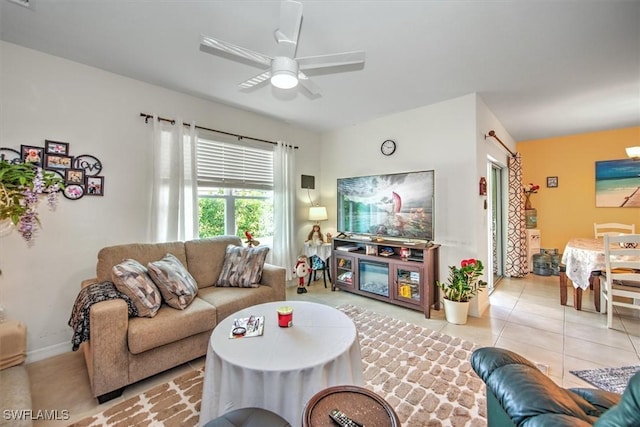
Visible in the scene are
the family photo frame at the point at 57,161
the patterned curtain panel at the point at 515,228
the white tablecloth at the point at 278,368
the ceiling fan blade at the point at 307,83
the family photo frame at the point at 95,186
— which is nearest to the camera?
the white tablecloth at the point at 278,368

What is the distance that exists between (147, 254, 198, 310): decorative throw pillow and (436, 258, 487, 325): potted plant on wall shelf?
259cm

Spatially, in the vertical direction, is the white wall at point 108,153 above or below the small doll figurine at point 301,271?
above

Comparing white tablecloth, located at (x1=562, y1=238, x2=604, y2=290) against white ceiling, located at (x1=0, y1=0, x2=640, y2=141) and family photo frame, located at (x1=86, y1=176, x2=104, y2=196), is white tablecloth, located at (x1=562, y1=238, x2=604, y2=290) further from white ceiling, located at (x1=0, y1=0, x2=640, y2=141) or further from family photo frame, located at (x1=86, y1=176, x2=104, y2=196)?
family photo frame, located at (x1=86, y1=176, x2=104, y2=196)

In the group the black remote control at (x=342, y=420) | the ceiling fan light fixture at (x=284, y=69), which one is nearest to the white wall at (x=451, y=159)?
the ceiling fan light fixture at (x=284, y=69)

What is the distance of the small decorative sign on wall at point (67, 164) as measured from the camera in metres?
2.13

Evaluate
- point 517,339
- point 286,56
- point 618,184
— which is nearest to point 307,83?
point 286,56

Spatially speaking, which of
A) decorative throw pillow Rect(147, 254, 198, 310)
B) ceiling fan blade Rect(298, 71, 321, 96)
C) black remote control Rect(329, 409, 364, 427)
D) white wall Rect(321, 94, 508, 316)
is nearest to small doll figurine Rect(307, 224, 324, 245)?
white wall Rect(321, 94, 508, 316)

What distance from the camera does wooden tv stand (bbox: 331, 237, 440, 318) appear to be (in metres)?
3.00

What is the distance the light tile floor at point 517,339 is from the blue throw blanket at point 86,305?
412 mm

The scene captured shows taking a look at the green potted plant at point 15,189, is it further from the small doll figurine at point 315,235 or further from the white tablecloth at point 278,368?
the small doll figurine at point 315,235

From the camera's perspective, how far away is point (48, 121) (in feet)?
7.37

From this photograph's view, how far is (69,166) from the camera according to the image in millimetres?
2324

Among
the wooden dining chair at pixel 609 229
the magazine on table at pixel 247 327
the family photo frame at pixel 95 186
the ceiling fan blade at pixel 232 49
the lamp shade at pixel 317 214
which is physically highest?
the ceiling fan blade at pixel 232 49

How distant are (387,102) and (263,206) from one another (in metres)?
2.19
